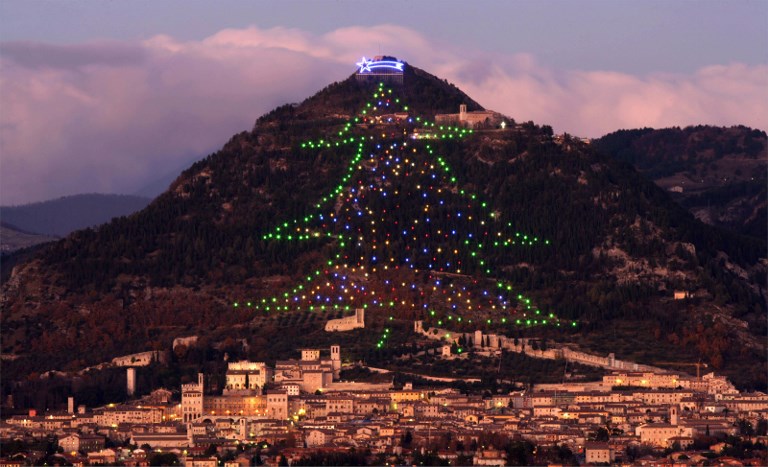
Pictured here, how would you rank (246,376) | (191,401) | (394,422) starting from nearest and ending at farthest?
(394,422) < (191,401) < (246,376)

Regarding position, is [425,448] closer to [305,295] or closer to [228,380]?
[228,380]

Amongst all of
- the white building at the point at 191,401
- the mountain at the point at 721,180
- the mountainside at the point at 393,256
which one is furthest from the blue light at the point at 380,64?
the white building at the point at 191,401

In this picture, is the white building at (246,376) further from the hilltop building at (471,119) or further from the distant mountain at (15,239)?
the distant mountain at (15,239)

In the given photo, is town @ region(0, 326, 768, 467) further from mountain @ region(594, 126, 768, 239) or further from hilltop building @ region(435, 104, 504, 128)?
mountain @ region(594, 126, 768, 239)

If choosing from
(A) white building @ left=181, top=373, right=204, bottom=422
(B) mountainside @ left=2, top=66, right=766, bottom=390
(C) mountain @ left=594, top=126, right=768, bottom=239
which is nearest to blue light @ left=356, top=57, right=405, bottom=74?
(B) mountainside @ left=2, top=66, right=766, bottom=390

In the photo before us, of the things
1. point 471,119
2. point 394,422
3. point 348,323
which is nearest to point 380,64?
point 471,119

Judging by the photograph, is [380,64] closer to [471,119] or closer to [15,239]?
[471,119]
